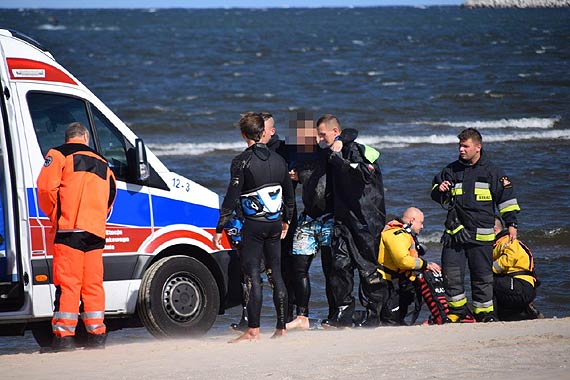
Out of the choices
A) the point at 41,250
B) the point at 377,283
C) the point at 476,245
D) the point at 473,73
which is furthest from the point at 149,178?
the point at 473,73

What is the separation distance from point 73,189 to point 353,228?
258cm

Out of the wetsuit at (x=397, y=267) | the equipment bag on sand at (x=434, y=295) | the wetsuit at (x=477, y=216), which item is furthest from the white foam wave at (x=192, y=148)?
the wetsuit at (x=477, y=216)

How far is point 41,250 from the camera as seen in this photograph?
Result: 8180mm

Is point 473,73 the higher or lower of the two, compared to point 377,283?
higher

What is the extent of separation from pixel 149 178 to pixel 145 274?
0.79 meters

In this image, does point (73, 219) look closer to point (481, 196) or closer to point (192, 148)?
point (481, 196)

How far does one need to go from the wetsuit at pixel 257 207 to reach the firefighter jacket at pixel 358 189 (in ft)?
2.60

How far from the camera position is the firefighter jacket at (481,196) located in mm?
9289

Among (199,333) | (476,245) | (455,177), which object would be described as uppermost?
(455,177)

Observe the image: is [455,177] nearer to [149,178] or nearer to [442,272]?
[442,272]

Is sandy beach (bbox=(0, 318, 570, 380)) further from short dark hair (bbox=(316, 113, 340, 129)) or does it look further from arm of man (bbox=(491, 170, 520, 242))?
short dark hair (bbox=(316, 113, 340, 129))

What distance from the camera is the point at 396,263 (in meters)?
9.57

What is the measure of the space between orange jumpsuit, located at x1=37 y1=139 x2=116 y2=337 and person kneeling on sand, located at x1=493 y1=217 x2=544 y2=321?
12.6ft

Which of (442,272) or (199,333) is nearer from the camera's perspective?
(199,333)
